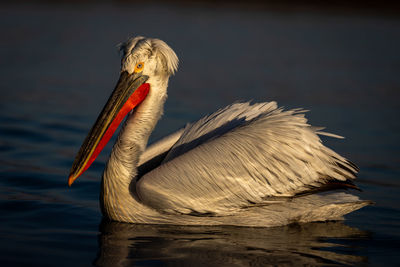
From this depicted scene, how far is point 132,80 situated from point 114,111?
28cm

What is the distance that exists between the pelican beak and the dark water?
601 millimetres

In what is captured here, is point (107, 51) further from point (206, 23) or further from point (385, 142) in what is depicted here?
point (385, 142)

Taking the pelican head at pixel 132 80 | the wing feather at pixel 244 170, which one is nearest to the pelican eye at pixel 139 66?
the pelican head at pixel 132 80

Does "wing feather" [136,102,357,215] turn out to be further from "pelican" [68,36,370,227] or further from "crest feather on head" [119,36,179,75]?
"crest feather on head" [119,36,179,75]

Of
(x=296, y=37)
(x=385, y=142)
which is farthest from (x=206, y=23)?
(x=385, y=142)

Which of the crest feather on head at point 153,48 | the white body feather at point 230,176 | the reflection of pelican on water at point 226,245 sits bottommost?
the reflection of pelican on water at point 226,245

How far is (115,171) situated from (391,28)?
13.4 m

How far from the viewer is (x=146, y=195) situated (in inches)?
165

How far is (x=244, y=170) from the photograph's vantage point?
168 inches

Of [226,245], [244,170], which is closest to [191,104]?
[244,170]

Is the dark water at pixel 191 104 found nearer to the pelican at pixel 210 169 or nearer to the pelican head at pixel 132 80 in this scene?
the pelican at pixel 210 169

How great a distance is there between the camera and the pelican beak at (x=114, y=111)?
4336 millimetres

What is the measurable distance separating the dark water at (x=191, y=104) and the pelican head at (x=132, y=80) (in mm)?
719

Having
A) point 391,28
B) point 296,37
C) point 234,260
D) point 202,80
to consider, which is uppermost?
point 391,28
